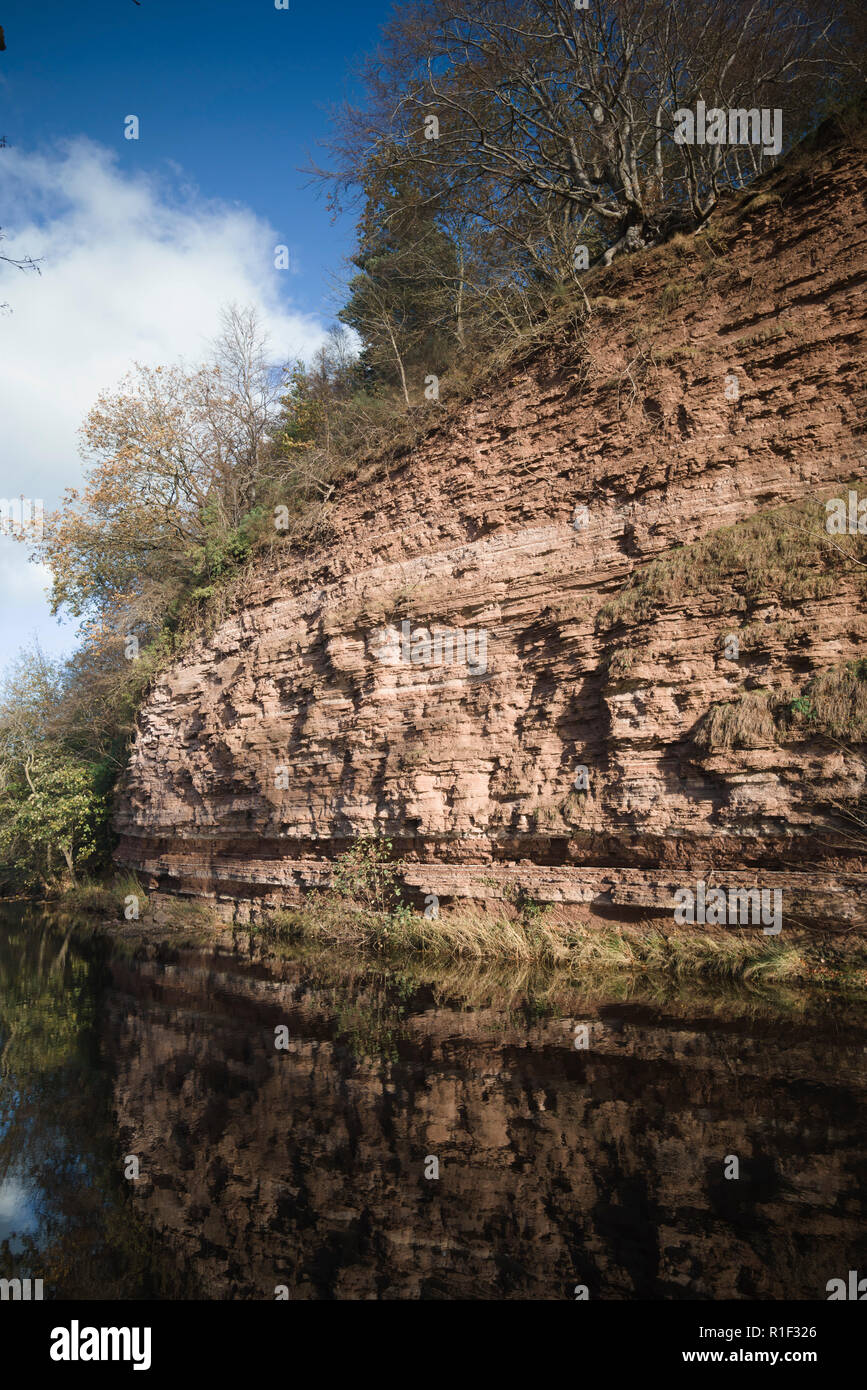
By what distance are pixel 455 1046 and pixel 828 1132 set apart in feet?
11.4

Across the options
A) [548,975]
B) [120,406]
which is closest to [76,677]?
[120,406]

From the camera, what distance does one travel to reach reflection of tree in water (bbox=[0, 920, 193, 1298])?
3.85m

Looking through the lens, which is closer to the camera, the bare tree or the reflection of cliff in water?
the reflection of cliff in water

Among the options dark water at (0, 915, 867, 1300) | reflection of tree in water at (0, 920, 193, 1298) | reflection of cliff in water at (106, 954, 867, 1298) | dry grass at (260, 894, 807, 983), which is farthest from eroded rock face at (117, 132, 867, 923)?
reflection of tree in water at (0, 920, 193, 1298)

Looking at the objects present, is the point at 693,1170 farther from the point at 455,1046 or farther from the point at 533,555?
the point at 533,555

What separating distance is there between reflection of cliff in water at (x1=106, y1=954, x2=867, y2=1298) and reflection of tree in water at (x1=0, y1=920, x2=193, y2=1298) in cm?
22

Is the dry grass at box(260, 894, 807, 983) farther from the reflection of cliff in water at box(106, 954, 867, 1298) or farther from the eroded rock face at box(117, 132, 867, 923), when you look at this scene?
the reflection of cliff in water at box(106, 954, 867, 1298)

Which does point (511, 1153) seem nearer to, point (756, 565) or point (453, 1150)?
point (453, 1150)

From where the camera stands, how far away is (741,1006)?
7129mm

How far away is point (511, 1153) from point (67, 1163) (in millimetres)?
3363

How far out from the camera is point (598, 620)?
415 inches

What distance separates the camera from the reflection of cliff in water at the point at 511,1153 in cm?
355

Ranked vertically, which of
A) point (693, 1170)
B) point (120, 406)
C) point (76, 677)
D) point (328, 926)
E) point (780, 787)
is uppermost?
point (120, 406)
